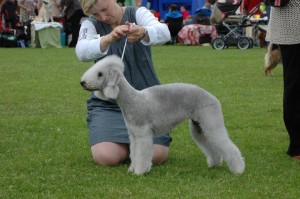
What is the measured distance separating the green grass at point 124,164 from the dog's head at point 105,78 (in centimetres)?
59

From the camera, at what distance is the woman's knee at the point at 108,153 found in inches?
165

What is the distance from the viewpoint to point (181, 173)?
396cm

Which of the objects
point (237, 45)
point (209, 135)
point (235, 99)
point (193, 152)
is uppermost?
point (209, 135)

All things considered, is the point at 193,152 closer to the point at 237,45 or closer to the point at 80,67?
the point at 80,67

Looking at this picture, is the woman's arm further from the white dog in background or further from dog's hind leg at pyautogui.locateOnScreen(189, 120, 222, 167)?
the white dog in background

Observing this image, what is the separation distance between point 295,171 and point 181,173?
782 millimetres

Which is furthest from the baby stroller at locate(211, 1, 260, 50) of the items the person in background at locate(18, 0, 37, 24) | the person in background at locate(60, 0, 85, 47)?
the person in background at locate(18, 0, 37, 24)

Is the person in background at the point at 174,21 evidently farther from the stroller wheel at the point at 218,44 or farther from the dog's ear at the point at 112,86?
the dog's ear at the point at 112,86

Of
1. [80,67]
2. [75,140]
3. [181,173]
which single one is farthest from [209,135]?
[80,67]

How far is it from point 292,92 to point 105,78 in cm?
157

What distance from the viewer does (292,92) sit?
4.37m

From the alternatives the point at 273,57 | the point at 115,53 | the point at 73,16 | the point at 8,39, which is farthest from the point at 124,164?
the point at 8,39

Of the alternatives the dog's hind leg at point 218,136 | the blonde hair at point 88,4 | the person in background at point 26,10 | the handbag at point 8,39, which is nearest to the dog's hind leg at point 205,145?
the dog's hind leg at point 218,136

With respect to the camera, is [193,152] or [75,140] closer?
[193,152]
